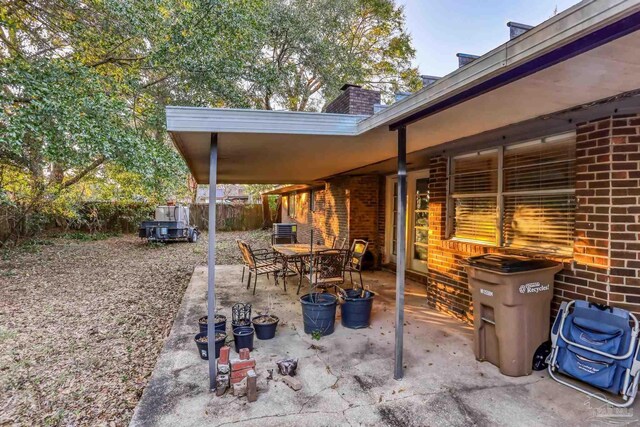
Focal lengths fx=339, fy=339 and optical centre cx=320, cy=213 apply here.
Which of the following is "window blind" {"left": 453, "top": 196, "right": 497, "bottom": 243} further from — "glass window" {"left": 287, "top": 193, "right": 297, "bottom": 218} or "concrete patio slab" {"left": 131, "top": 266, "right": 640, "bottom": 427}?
"glass window" {"left": 287, "top": 193, "right": 297, "bottom": 218}

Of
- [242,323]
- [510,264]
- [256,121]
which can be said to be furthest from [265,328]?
[510,264]

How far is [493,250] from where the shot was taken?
3.99 metres

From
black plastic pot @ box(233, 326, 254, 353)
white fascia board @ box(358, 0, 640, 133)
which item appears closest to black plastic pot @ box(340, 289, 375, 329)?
black plastic pot @ box(233, 326, 254, 353)

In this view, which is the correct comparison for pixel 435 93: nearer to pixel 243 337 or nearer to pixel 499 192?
pixel 499 192

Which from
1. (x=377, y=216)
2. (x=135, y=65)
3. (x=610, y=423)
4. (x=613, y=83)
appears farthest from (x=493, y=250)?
(x=135, y=65)

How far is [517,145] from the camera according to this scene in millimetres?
3912

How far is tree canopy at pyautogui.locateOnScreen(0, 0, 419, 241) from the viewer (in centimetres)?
598

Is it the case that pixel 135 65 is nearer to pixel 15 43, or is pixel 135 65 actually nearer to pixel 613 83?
pixel 15 43

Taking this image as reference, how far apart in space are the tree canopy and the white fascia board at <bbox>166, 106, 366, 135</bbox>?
427 cm

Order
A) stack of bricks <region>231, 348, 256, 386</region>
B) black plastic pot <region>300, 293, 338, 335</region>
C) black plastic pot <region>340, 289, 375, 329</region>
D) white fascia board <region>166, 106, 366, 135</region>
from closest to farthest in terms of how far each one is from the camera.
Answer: stack of bricks <region>231, 348, 256, 386</region>
white fascia board <region>166, 106, 366, 135</region>
black plastic pot <region>300, 293, 338, 335</region>
black plastic pot <region>340, 289, 375, 329</region>

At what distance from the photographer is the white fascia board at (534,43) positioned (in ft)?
4.17

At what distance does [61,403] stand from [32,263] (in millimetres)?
7965

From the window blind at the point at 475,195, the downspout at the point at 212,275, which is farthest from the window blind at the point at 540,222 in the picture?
the downspout at the point at 212,275

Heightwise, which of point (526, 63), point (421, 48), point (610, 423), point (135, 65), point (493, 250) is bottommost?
point (610, 423)
